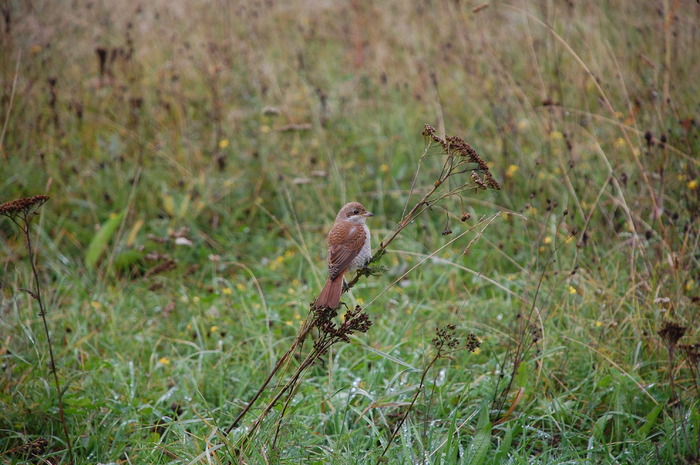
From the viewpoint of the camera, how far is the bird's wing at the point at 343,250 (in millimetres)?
2727

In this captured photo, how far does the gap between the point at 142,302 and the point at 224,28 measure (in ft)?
12.9

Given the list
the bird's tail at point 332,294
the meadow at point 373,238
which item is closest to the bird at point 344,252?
the bird's tail at point 332,294

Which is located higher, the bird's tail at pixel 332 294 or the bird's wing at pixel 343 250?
the bird's wing at pixel 343 250

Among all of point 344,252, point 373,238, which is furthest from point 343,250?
point 373,238

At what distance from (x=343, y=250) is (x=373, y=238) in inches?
60.8

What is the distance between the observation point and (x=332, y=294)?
2562 millimetres

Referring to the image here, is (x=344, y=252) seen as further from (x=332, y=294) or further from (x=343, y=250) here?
(x=332, y=294)

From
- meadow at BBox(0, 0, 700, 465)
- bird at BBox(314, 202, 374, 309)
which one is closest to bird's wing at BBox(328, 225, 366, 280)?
bird at BBox(314, 202, 374, 309)

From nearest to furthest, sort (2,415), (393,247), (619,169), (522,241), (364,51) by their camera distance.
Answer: (2,415)
(522,241)
(619,169)
(393,247)
(364,51)

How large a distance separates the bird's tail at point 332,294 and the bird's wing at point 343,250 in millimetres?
43

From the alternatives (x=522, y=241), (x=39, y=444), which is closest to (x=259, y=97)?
(x=522, y=241)

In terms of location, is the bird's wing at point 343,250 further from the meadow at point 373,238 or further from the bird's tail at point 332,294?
the meadow at point 373,238

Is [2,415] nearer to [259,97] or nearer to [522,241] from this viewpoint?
[522,241]

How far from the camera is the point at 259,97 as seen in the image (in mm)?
5965
